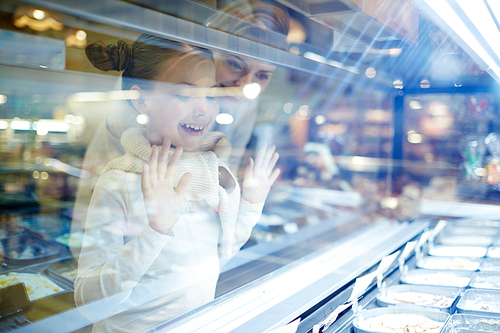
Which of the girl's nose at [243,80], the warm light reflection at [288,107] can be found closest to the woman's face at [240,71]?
the girl's nose at [243,80]

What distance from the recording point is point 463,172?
9.24 ft

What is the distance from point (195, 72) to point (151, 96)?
0.51ft

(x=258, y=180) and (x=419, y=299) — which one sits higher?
(x=258, y=180)

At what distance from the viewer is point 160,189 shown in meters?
0.93

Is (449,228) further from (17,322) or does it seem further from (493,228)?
(17,322)

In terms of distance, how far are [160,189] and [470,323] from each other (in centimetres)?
108

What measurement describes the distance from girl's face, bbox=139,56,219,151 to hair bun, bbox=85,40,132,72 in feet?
0.36

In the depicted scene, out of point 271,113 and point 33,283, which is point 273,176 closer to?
point 33,283

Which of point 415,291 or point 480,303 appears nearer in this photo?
point 480,303

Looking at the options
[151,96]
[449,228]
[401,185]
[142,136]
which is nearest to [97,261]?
[142,136]

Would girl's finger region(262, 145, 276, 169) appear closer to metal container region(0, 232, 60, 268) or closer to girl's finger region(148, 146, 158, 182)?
girl's finger region(148, 146, 158, 182)

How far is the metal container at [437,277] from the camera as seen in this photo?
149 cm

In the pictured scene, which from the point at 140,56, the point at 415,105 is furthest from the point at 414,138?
the point at 140,56

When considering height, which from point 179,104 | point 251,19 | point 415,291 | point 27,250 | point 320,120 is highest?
point 320,120
